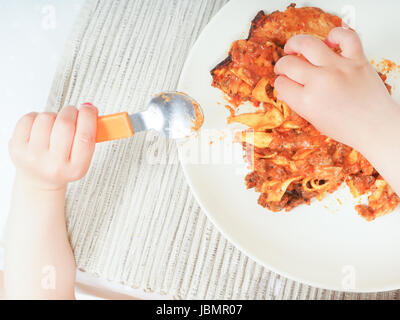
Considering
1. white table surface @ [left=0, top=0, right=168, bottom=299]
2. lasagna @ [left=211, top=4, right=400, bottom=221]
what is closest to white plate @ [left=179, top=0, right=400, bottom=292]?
lasagna @ [left=211, top=4, right=400, bottom=221]

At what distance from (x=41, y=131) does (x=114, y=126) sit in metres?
0.14

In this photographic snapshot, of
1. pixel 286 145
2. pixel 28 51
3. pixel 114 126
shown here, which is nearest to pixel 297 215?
pixel 286 145

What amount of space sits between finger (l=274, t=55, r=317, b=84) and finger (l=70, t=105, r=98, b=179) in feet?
1.11

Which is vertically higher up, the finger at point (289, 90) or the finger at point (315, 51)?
the finger at point (315, 51)

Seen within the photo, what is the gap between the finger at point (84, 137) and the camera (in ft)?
1.92

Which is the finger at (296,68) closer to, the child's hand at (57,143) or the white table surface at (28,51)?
the child's hand at (57,143)

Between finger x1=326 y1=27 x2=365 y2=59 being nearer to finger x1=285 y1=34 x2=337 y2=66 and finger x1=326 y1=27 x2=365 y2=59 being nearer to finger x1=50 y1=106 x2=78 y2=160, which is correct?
finger x1=285 y1=34 x2=337 y2=66

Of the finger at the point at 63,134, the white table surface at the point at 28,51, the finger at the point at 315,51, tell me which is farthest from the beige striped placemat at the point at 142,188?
the finger at the point at 315,51

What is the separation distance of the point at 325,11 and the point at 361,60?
0.17 meters

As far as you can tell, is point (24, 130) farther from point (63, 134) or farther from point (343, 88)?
point (343, 88)

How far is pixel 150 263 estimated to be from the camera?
75 cm

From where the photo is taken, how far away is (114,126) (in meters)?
0.58

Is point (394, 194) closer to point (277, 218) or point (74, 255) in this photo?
point (277, 218)

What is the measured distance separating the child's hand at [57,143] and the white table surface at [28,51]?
0.78 feet
